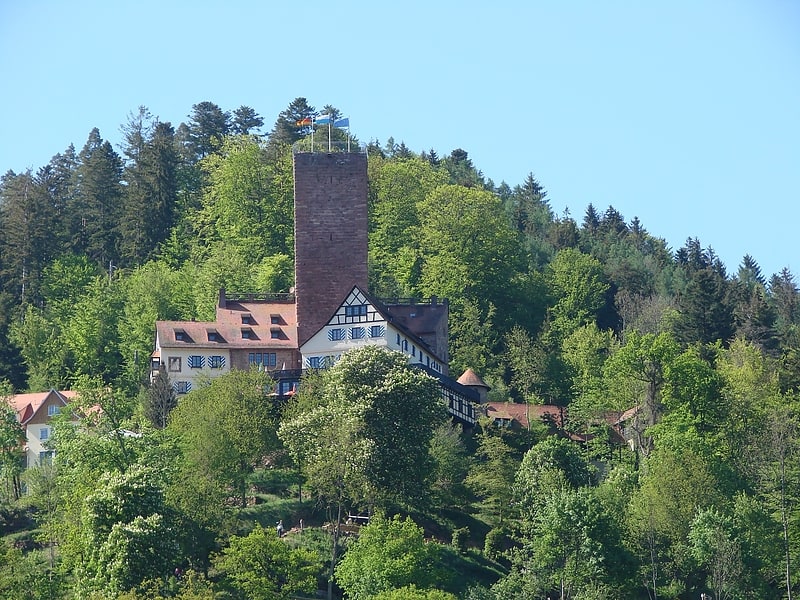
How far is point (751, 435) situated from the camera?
7956 cm

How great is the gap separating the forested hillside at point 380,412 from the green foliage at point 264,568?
0.11m

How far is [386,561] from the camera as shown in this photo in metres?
64.8

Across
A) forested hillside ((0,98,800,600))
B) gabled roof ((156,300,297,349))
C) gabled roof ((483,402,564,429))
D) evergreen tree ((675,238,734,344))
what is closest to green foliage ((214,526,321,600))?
forested hillside ((0,98,800,600))

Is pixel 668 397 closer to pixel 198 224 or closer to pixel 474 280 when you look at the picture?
pixel 474 280

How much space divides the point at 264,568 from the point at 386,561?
15.0 feet

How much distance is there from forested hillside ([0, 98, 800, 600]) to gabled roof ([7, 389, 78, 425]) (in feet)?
8.14

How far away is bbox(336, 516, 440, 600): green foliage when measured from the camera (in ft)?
211

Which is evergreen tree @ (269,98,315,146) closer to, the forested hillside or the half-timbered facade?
the forested hillside

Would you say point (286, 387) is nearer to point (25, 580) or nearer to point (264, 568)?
point (264, 568)

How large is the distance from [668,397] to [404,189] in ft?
128

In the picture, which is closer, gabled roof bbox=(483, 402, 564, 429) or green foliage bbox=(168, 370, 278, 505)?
green foliage bbox=(168, 370, 278, 505)

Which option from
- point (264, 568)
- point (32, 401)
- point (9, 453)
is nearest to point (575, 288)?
point (32, 401)

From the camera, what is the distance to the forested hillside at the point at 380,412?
6638cm

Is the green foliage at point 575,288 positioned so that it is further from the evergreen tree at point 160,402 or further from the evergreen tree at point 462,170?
the evergreen tree at point 160,402
